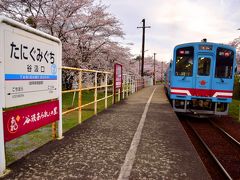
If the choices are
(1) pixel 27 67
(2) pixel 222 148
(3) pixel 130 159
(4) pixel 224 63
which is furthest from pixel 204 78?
(1) pixel 27 67

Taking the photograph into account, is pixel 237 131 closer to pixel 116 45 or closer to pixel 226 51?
pixel 226 51

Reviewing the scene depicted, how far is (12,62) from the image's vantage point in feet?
8.36

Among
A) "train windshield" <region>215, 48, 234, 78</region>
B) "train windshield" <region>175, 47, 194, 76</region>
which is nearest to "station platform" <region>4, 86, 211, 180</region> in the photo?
"train windshield" <region>175, 47, 194, 76</region>

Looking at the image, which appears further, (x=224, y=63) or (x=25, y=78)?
(x=224, y=63)

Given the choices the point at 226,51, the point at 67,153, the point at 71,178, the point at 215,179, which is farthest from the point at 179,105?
the point at 71,178

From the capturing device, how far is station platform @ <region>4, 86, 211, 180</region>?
2.54 metres

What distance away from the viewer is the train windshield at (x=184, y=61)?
8.47m

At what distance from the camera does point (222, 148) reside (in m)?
5.69

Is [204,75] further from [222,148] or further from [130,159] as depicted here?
[130,159]

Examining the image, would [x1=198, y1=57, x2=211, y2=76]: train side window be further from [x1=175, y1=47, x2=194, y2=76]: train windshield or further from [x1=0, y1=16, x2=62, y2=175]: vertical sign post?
[x1=0, y1=16, x2=62, y2=175]: vertical sign post

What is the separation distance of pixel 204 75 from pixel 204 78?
136mm

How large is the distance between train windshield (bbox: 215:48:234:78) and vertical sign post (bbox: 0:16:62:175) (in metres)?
6.74

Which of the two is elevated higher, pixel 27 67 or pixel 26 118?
pixel 27 67

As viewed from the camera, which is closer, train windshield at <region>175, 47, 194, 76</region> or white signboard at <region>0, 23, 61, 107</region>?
white signboard at <region>0, 23, 61, 107</region>
